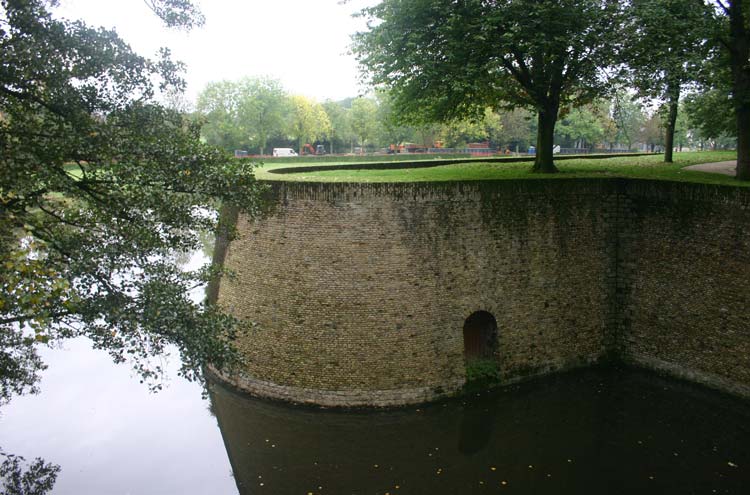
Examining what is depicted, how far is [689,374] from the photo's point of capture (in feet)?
49.2

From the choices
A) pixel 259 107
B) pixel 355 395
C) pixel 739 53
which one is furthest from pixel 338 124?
pixel 355 395

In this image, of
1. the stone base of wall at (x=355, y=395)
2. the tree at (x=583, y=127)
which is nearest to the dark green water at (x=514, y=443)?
the stone base of wall at (x=355, y=395)

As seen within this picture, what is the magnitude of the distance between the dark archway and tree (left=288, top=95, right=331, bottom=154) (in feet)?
132

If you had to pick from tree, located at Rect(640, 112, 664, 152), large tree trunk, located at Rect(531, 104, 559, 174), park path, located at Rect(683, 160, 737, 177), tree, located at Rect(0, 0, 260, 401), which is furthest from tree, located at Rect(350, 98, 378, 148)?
tree, located at Rect(0, 0, 260, 401)

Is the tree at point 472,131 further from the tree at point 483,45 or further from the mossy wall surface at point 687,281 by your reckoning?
the mossy wall surface at point 687,281

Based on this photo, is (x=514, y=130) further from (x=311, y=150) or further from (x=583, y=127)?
(x=311, y=150)

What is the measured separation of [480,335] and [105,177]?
9.97m

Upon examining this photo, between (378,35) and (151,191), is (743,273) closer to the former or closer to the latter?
(378,35)

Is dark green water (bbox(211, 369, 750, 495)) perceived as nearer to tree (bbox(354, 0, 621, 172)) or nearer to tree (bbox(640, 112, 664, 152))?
tree (bbox(354, 0, 621, 172))

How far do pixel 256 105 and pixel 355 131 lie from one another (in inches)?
553

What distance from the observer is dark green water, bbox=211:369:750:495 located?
11.3 meters

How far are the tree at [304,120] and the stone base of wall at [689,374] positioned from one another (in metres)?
41.6

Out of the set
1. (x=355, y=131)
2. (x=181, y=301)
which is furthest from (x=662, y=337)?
(x=355, y=131)

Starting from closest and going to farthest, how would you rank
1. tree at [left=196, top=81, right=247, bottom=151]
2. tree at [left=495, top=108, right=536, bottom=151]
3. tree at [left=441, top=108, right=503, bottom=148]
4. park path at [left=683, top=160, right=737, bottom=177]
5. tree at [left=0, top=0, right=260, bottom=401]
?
tree at [left=0, top=0, right=260, bottom=401] → park path at [left=683, top=160, right=737, bottom=177] → tree at [left=441, top=108, right=503, bottom=148] → tree at [left=196, top=81, right=247, bottom=151] → tree at [left=495, top=108, right=536, bottom=151]
